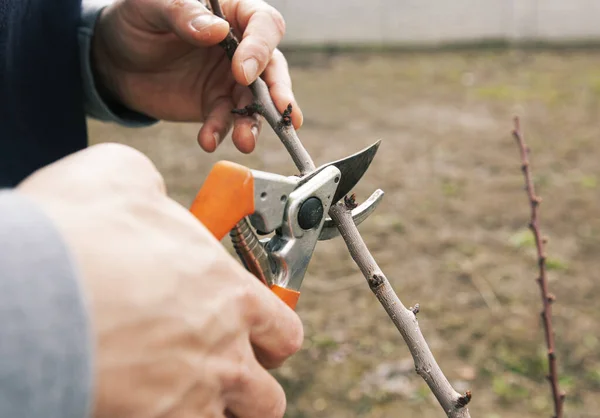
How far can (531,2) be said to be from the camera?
8664mm

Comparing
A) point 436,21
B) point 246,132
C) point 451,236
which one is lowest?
point 436,21

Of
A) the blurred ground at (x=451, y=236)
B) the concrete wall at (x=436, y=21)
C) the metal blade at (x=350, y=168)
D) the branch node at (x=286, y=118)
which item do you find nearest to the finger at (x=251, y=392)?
the metal blade at (x=350, y=168)

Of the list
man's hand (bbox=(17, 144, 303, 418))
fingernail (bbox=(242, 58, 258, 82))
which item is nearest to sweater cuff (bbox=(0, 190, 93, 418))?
man's hand (bbox=(17, 144, 303, 418))

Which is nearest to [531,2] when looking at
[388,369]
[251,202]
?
[388,369]

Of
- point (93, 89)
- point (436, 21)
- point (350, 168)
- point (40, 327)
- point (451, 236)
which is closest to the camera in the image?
point (40, 327)

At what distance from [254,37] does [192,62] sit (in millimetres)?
299

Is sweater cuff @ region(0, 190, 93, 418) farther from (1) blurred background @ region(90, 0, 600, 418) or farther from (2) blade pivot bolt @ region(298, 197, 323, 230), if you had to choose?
(1) blurred background @ region(90, 0, 600, 418)

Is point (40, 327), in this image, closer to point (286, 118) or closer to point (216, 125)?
point (286, 118)

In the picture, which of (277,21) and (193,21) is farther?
(277,21)

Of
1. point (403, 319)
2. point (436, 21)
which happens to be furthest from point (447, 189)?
point (436, 21)

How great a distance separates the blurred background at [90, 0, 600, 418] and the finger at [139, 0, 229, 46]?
61.3 inches

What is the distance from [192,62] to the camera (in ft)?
5.06

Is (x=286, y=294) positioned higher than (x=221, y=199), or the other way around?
(x=221, y=199)

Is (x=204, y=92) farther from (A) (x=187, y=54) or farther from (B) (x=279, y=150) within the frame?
(B) (x=279, y=150)
